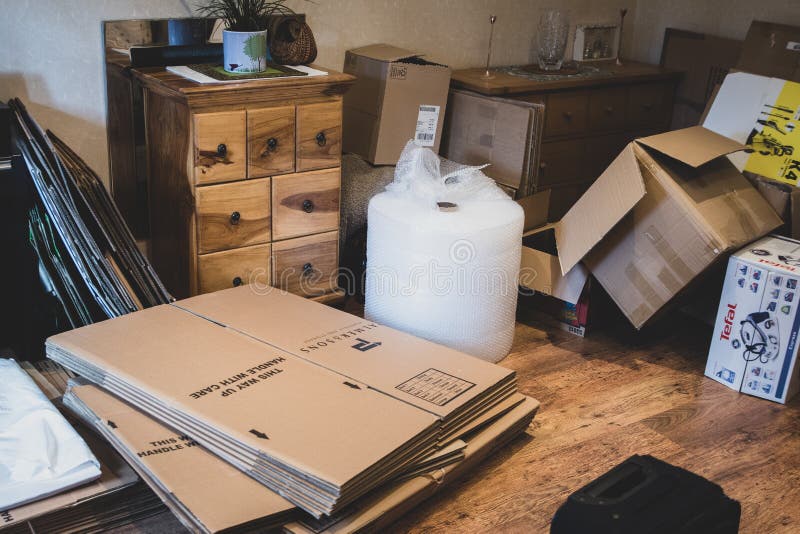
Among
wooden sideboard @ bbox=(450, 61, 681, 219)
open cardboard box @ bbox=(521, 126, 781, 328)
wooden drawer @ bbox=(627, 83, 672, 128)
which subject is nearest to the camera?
open cardboard box @ bbox=(521, 126, 781, 328)

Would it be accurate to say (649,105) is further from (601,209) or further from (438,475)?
(438,475)

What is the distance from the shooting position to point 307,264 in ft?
8.82

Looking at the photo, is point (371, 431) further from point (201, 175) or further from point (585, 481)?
point (201, 175)

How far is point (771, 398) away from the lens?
7.92 ft

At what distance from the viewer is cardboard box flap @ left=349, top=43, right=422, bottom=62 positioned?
293 centimetres

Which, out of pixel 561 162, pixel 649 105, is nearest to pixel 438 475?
pixel 561 162

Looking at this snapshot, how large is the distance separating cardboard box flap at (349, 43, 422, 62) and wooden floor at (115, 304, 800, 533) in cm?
102

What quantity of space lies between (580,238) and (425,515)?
107 cm

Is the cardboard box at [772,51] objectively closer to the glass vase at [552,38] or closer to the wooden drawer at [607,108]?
the wooden drawer at [607,108]

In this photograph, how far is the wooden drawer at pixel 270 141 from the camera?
2.41 m

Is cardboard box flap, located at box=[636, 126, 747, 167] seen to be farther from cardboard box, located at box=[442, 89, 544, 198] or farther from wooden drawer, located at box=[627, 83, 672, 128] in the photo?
wooden drawer, located at box=[627, 83, 672, 128]

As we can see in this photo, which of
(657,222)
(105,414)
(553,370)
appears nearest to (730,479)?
(553,370)

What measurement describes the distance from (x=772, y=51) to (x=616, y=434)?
5.97ft

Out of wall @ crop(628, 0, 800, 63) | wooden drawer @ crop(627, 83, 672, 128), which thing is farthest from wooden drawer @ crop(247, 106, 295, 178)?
wall @ crop(628, 0, 800, 63)
